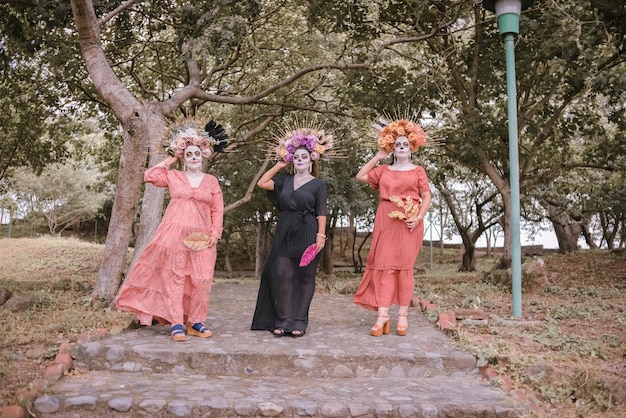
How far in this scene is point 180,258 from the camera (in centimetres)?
580

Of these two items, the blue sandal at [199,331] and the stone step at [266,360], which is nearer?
the stone step at [266,360]

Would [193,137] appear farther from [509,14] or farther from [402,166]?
[509,14]

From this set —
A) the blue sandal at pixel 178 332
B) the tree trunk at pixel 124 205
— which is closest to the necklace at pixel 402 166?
the blue sandal at pixel 178 332

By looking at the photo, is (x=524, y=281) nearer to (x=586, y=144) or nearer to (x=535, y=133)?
(x=535, y=133)

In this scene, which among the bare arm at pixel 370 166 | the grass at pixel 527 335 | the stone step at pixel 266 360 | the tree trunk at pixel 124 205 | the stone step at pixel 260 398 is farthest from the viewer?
the tree trunk at pixel 124 205

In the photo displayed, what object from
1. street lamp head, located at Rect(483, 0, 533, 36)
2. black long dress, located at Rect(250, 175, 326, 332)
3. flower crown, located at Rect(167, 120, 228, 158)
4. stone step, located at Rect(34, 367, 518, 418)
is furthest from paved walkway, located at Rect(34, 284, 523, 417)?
street lamp head, located at Rect(483, 0, 533, 36)

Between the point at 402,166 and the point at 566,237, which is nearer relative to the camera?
the point at 402,166

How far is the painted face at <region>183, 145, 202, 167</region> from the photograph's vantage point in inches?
233

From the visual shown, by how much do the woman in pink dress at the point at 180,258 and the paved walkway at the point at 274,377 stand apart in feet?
0.85

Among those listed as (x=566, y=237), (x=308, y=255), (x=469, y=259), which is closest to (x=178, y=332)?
(x=308, y=255)

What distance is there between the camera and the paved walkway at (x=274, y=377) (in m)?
4.13

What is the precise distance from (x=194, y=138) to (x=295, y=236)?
1411 mm

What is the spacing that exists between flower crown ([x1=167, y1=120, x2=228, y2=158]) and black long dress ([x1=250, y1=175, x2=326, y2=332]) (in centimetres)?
86

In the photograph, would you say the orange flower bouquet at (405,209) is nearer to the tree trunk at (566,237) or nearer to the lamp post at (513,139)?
the lamp post at (513,139)
